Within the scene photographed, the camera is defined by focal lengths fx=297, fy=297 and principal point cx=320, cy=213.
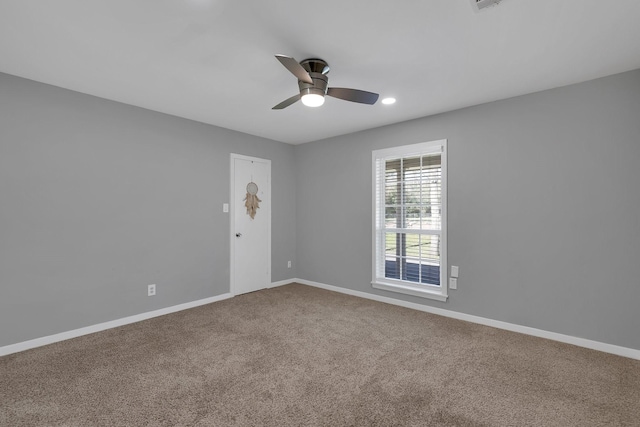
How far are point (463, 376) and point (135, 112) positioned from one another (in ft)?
14.2

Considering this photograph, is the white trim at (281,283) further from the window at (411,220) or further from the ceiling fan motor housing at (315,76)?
the ceiling fan motor housing at (315,76)

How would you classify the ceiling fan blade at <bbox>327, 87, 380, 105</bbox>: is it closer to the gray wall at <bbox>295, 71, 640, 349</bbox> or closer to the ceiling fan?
the ceiling fan

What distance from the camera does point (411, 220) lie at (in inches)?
160

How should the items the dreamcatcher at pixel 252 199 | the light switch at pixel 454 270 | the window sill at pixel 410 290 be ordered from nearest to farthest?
the light switch at pixel 454 270
the window sill at pixel 410 290
the dreamcatcher at pixel 252 199

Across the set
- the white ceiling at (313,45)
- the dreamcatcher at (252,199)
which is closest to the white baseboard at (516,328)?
the dreamcatcher at (252,199)

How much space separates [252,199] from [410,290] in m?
2.75

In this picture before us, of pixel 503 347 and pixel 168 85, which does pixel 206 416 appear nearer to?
pixel 503 347

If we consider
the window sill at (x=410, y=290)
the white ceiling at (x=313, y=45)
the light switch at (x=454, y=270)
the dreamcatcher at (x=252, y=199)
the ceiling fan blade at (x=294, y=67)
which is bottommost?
the window sill at (x=410, y=290)

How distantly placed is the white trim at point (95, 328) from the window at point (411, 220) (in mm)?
2592

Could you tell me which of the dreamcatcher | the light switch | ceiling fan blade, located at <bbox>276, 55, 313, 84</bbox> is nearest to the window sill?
the light switch

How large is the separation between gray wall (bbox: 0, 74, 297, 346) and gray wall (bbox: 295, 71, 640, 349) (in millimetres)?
2866

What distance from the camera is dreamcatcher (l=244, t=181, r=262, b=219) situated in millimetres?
4730

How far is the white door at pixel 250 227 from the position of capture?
179 inches

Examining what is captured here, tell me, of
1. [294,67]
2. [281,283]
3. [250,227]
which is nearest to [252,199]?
[250,227]
